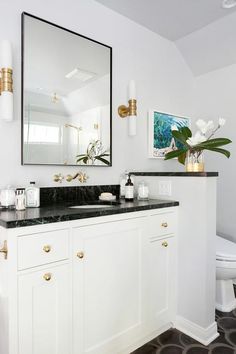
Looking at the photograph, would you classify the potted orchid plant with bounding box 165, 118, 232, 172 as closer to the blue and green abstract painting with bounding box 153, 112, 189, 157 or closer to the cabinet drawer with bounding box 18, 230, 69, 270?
the blue and green abstract painting with bounding box 153, 112, 189, 157

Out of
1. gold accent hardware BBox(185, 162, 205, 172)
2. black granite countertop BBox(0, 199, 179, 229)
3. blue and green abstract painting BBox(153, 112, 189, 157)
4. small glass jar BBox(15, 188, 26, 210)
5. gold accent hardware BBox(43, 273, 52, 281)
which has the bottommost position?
gold accent hardware BBox(43, 273, 52, 281)

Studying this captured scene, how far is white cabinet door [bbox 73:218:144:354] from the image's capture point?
126cm

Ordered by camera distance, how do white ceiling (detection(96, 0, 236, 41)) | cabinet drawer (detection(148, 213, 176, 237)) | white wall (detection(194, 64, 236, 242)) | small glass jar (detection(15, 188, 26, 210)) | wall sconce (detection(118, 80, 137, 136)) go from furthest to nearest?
white wall (detection(194, 64, 236, 242))
wall sconce (detection(118, 80, 137, 136))
white ceiling (detection(96, 0, 236, 41))
cabinet drawer (detection(148, 213, 176, 237))
small glass jar (detection(15, 188, 26, 210))

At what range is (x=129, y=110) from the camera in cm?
214

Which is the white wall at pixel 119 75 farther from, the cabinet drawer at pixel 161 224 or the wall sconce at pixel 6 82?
the cabinet drawer at pixel 161 224

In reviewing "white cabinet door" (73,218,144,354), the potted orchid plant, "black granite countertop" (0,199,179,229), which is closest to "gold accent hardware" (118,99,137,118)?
the potted orchid plant

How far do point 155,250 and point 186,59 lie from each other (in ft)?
7.07

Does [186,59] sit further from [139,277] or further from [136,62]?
[139,277]

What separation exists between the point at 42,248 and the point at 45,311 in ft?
0.98

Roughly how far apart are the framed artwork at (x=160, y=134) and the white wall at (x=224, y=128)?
45 centimetres

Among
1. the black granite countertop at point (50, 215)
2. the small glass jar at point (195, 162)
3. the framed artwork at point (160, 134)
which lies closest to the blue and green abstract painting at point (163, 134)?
the framed artwork at point (160, 134)

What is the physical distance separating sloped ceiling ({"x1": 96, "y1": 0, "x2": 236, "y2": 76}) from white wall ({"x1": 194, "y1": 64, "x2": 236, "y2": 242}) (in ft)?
0.48

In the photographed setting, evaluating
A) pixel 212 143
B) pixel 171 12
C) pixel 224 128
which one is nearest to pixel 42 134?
pixel 212 143

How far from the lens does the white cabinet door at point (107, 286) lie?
4.15 feet
